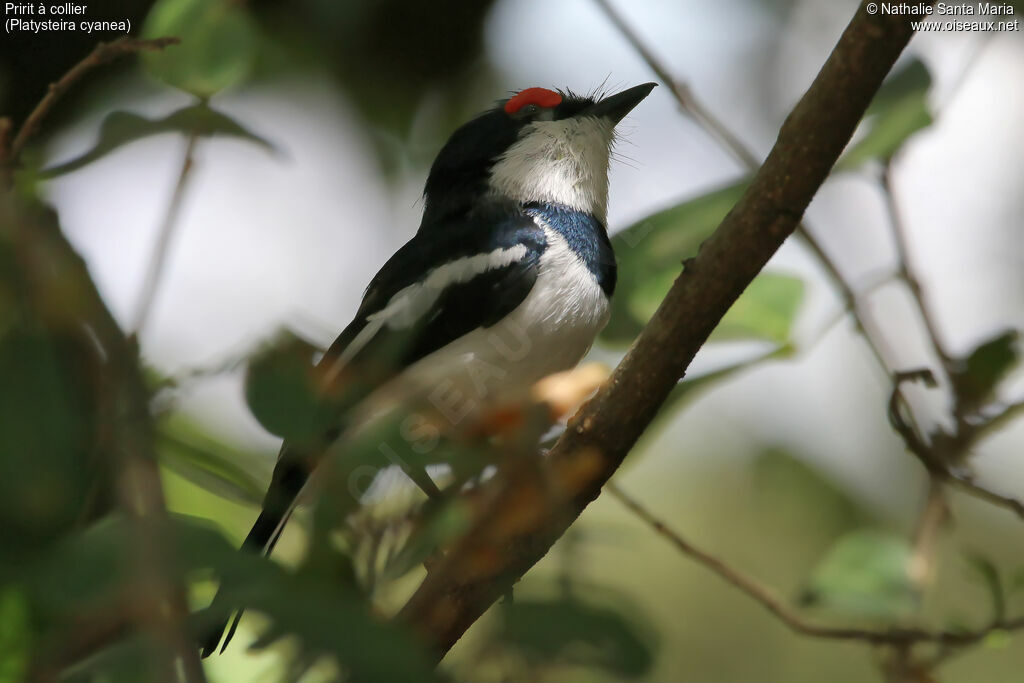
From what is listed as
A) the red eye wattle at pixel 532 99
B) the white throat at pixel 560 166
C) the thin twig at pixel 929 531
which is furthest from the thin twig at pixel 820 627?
the red eye wattle at pixel 532 99

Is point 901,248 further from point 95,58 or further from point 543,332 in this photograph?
point 95,58

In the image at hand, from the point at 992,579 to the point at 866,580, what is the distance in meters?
0.39

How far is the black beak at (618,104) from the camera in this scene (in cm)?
291

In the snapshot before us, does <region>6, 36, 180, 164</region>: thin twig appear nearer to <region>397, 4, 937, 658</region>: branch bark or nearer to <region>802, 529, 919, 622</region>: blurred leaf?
<region>397, 4, 937, 658</region>: branch bark

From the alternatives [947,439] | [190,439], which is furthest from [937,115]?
[190,439]

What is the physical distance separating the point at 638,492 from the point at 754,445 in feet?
2.12

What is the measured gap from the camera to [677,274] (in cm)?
200

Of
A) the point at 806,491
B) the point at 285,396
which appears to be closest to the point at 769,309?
the point at 285,396

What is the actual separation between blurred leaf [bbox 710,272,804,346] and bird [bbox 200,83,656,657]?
41cm

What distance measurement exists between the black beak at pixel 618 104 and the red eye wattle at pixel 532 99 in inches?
3.9

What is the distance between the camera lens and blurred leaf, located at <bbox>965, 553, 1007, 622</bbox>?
1.60 meters

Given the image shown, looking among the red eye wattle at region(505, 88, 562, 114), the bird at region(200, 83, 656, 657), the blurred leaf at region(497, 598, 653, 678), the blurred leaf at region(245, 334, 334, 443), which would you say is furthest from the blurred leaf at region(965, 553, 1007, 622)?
the red eye wattle at region(505, 88, 562, 114)

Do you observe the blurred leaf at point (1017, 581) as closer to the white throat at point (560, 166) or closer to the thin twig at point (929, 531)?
the thin twig at point (929, 531)

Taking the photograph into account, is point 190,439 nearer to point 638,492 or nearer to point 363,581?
point 363,581
